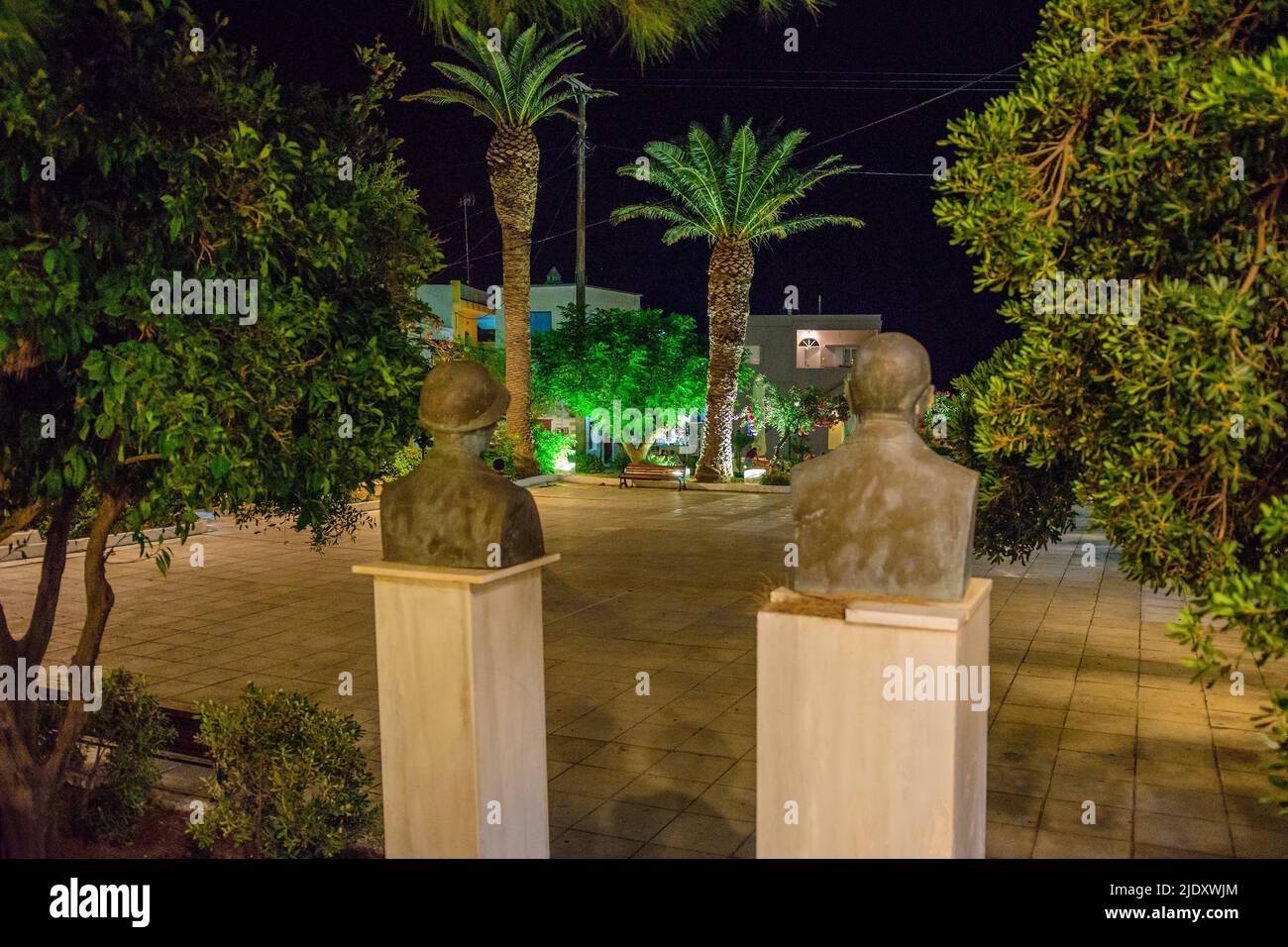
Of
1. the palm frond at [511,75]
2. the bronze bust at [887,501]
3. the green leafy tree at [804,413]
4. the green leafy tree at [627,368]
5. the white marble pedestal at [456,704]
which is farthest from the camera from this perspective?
the green leafy tree at [804,413]

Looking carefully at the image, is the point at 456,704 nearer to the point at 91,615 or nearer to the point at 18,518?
the point at 91,615

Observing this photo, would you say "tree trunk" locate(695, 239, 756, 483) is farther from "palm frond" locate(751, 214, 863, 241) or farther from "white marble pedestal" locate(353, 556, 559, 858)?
"white marble pedestal" locate(353, 556, 559, 858)

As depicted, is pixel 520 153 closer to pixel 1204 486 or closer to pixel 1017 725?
pixel 1017 725

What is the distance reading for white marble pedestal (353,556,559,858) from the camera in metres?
3.86

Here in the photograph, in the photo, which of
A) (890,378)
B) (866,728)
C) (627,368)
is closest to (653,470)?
(627,368)

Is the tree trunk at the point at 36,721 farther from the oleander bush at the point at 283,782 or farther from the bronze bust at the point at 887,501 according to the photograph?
the bronze bust at the point at 887,501

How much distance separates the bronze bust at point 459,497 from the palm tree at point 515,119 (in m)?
17.7

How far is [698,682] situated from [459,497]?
14.2 ft

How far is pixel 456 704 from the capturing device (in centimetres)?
388

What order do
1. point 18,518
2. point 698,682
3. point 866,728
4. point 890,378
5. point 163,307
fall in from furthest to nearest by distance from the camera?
point 698,682, point 18,518, point 163,307, point 890,378, point 866,728

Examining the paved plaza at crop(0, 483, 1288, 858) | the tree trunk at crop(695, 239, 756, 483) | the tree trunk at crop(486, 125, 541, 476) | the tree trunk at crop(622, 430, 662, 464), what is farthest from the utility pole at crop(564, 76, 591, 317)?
the paved plaza at crop(0, 483, 1288, 858)

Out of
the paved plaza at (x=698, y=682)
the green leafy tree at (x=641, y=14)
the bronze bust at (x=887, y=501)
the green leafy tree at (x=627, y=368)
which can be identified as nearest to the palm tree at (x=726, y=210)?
the green leafy tree at (x=627, y=368)

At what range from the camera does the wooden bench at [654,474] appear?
26.0 metres
